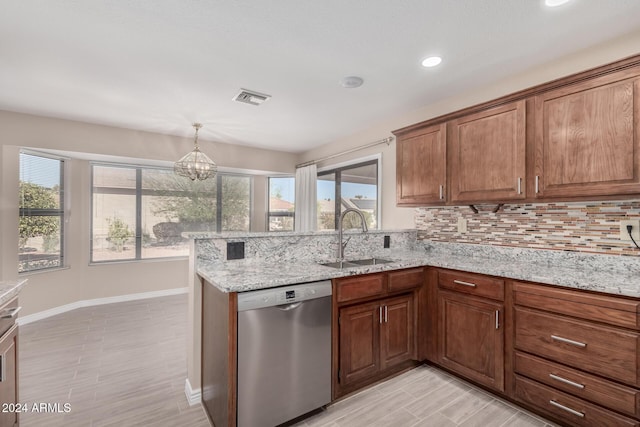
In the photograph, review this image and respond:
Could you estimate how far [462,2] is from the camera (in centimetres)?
168

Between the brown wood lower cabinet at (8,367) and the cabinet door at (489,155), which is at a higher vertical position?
the cabinet door at (489,155)

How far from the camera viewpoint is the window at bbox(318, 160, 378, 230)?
13.4 ft

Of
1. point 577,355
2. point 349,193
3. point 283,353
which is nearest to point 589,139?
point 577,355

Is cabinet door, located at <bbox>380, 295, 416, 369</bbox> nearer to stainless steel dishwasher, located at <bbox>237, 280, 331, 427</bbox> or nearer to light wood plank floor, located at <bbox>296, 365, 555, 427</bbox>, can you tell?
light wood plank floor, located at <bbox>296, 365, 555, 427</bbox>

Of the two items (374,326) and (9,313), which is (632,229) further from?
(9,313)

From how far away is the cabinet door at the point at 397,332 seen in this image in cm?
221

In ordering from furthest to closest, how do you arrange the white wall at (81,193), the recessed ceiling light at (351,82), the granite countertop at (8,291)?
the white wall at (81,193) → the recessed ceiling light at (351,82) → the granite countertop at (8,291)

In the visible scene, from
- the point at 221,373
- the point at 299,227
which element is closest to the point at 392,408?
the point at 221,373

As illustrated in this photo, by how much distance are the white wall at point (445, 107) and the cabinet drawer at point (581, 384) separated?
67.8 inches

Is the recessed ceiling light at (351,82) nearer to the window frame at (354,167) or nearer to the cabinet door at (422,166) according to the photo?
the cabinet door at (422,166)

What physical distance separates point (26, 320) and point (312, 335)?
12.6 ft

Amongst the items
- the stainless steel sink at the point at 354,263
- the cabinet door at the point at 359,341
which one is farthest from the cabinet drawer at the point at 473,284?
the cabinet door at the point at 359,341

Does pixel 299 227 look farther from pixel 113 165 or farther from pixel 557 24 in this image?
pixel 557 24

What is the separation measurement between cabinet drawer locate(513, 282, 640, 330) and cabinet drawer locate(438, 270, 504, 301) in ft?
0.35
